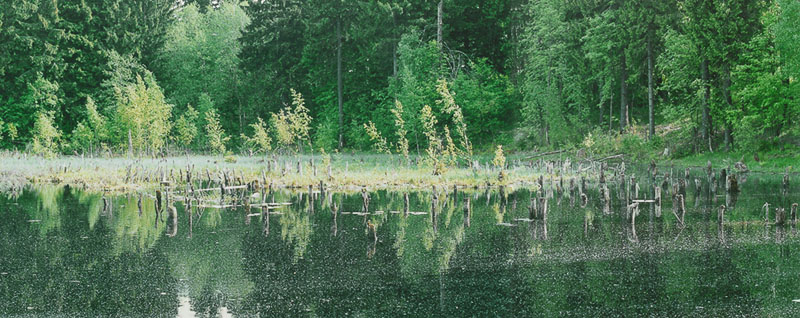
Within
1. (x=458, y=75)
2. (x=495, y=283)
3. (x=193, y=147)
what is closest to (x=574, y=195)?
(x=495, y=283)

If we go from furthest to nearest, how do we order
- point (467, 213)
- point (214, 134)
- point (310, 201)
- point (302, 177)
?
point (214, 134)
point (302, 177)
point (310, 201)
point (467, 213)

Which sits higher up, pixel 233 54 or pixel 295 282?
pixel 233 54

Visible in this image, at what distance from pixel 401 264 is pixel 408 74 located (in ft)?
136

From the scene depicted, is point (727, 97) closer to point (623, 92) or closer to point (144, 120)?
point (623, 92)

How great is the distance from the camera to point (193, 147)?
67875 mm

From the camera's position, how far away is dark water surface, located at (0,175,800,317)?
1139cm

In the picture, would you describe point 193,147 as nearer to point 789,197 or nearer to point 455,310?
point 789,197

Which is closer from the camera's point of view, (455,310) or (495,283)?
(455,310)

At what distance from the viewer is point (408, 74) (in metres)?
55.5

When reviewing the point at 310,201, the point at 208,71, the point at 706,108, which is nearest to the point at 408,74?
the point at 706,108

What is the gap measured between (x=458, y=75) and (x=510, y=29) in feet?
33.2

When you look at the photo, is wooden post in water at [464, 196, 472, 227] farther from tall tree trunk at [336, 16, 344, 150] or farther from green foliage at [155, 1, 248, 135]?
green foliage at [155, 1, 248, 135]

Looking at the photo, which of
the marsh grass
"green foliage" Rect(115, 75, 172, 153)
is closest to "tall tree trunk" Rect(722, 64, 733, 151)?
the marsh grass

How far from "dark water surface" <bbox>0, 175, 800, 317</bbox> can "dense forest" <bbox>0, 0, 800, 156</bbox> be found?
1528cm
